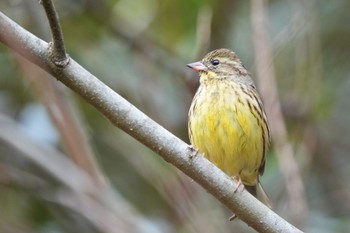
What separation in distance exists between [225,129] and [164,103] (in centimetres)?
164

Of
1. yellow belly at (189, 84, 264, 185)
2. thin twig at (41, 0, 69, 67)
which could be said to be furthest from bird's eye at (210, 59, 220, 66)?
thin twig at (41, 0, 69, 67)

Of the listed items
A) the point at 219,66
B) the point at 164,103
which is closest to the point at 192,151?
the point at 219,66

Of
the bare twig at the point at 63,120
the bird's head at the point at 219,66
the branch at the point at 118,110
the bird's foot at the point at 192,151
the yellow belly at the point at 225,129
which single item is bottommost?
the branch at the point at 118,110

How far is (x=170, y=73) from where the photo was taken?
5.75 metres

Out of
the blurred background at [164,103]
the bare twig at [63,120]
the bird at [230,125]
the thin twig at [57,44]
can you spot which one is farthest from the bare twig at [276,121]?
the thin twig at [57,44]

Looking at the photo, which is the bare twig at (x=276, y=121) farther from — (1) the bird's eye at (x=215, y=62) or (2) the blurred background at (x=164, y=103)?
(1) the bird's eye at (x=215, y=62)

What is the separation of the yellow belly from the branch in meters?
0.97

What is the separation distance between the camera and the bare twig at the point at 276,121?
4.54 m

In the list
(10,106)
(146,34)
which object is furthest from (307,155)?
(10,106)

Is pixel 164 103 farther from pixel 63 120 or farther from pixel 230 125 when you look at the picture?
pixel 63 120

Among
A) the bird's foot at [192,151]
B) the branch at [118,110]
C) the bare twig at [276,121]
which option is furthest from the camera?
the bare twig at [276,121]

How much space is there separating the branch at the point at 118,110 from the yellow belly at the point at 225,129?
3.19 feet

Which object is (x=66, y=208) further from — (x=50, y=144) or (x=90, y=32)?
(x=90, y=32)

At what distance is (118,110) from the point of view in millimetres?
2879
